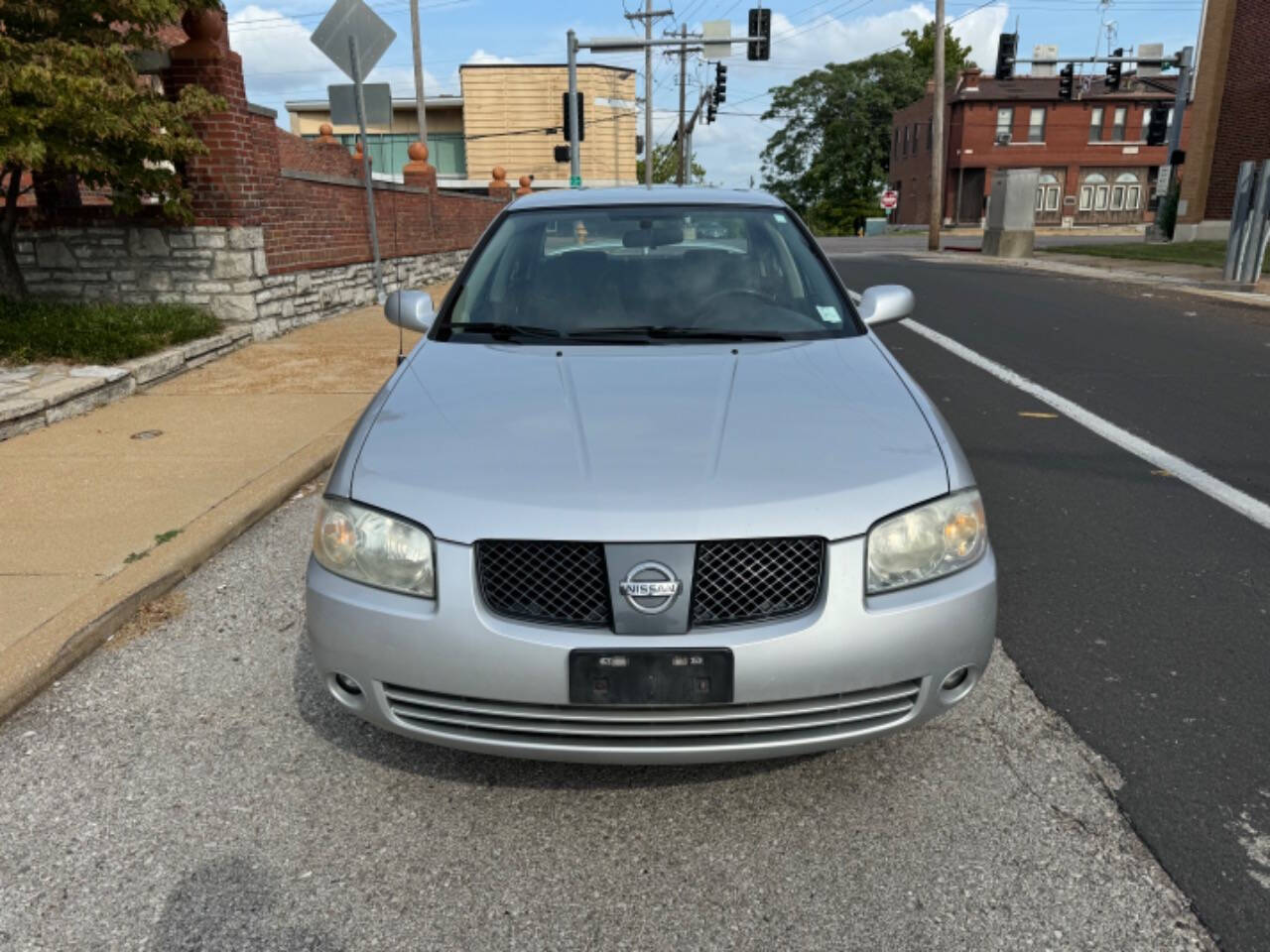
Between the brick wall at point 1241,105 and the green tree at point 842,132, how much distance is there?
136 ft

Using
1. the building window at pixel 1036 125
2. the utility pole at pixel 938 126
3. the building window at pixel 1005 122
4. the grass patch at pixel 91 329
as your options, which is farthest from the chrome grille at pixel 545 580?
the building window at pixel 1036 125

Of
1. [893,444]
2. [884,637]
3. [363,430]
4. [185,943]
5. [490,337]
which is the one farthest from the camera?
[490,337]

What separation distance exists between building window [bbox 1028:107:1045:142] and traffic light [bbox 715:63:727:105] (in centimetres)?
2802

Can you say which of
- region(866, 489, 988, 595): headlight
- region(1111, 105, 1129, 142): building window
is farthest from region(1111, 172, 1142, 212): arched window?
region(866, 489, 988, 595): headlight

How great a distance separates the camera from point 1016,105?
54844 mm

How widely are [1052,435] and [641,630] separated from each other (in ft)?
16.4

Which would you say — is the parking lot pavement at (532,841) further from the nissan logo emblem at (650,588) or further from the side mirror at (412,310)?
the side mirror at (412,310)

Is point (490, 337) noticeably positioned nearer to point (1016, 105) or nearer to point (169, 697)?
point (169, 697)

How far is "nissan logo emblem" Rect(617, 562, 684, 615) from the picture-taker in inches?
87.7

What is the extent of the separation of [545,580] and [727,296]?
1810mm

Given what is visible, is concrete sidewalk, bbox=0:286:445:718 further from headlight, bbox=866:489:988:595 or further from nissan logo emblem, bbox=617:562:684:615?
headlight, bbox=866:489:988:595

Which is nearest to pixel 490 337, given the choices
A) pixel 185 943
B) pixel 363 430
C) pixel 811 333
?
pixel 363 430

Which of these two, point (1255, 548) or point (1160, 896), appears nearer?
point (1160, 896)

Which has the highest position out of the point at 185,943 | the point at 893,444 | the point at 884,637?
the point at 893,444
